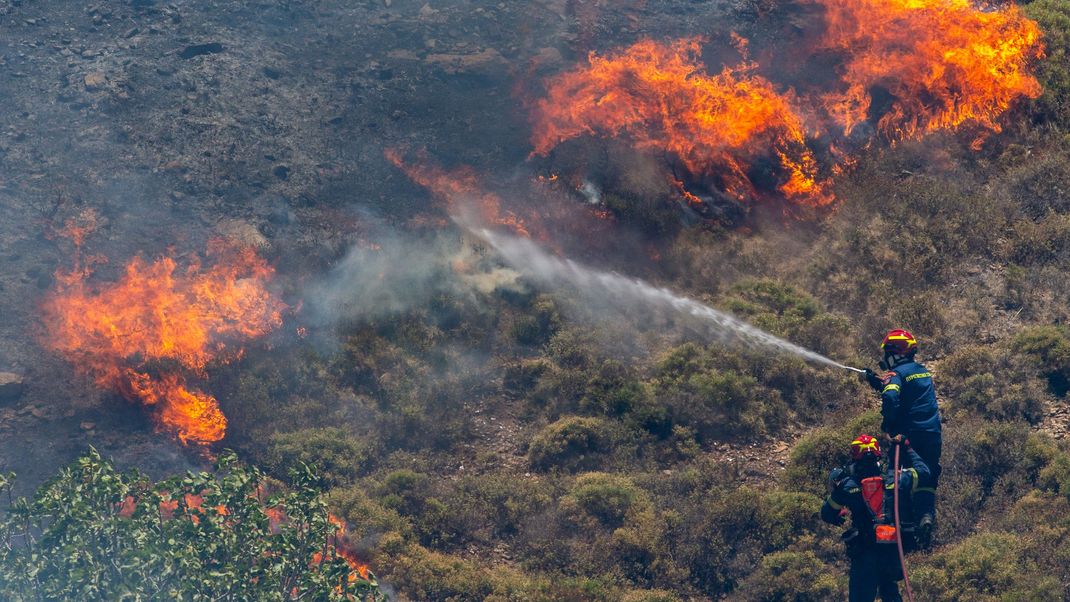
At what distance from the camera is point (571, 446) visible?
1920 centimetres

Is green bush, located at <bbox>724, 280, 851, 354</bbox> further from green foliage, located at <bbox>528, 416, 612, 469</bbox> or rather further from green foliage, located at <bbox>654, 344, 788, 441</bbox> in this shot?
green foliage, located at <bbox>528, 416, 612, 469</bbox>

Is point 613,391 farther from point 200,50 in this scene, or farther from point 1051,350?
point 200,50

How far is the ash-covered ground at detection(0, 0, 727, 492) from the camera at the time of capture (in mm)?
24219

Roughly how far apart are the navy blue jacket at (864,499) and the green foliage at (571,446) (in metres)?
6.04

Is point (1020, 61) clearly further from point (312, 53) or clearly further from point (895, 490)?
point (312, 53)

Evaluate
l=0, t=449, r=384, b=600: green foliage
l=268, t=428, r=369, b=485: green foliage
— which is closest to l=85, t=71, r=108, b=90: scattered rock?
l=268, t=428, r=369, b=485: green foliage

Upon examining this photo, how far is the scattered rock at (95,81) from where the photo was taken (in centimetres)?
2811

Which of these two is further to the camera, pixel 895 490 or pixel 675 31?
pixel 675 31

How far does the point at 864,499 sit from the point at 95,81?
24.5 meters

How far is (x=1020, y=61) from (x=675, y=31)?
929 cm

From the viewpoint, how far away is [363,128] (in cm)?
2753

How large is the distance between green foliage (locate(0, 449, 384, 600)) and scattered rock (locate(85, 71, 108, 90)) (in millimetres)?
16978

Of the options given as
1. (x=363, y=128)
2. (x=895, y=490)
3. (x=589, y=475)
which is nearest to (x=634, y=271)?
(x=589, y=475)

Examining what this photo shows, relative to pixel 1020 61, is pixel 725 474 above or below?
below
